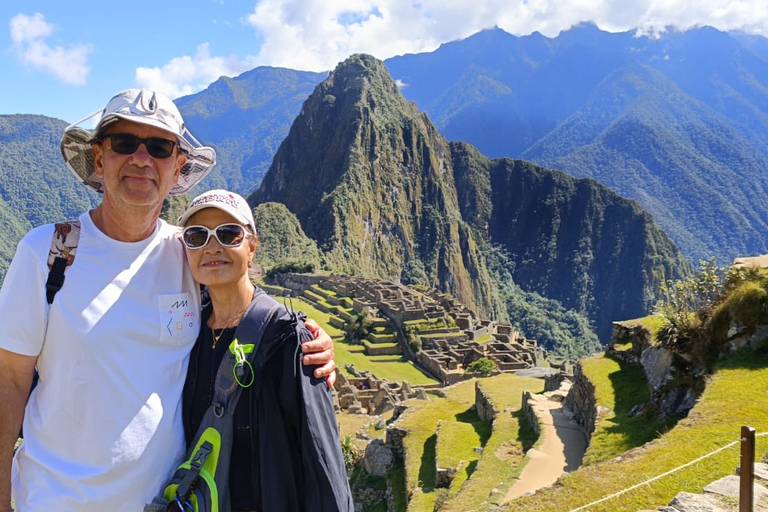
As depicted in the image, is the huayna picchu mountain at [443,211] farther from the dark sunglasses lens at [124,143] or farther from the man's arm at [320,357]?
the man's arm at [320,357]

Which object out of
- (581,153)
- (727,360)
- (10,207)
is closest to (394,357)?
(727,360)

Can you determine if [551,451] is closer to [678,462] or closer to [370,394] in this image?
[678,462]

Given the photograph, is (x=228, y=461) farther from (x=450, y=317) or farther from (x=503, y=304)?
(x=503, y=304)

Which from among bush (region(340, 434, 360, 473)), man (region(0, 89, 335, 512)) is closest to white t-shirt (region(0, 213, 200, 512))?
man (region(0, 89, 335, 512))

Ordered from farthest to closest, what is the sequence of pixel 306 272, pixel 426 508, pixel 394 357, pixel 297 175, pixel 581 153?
pixel 581 153
pixel 297 175
pixel 306 272
pixel 394 357
pixel 426 508

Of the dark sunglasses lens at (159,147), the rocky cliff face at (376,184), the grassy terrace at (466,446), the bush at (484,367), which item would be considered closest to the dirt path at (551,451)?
the grassy terrace at (466,446)

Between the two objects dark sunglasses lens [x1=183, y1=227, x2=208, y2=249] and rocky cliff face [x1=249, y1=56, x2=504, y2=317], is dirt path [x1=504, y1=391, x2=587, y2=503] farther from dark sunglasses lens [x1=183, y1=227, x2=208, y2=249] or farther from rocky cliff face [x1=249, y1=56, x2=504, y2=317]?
rocky cliff face [x1=249, y1=56, x2=504, y2=317]

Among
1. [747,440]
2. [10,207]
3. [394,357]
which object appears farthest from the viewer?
[10,207]

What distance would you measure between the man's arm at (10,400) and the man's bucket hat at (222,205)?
915 mm

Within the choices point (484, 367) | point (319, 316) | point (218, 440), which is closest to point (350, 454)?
point (218, 440)

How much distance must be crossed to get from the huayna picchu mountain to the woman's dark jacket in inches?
3799

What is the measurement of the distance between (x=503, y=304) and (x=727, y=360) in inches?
5152

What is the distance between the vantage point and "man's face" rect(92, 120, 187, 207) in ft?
8.77

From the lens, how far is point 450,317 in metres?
47.1
